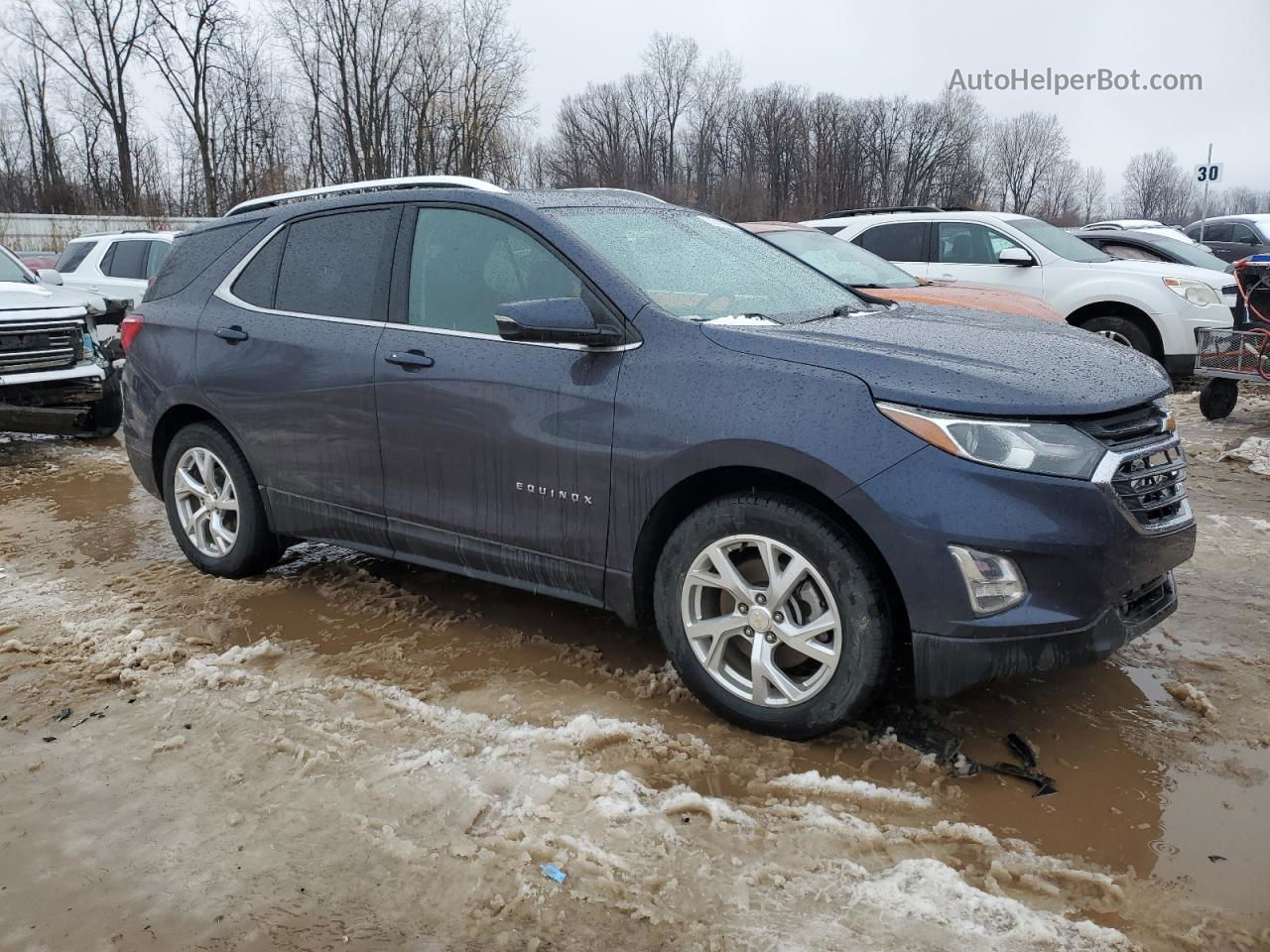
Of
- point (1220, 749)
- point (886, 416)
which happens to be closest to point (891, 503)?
point (886, 416)

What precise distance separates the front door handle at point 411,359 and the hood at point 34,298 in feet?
19.7

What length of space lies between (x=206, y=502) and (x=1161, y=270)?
28.4 ft

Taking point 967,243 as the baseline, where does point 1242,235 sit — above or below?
above

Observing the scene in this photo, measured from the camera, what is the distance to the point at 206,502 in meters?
4.82

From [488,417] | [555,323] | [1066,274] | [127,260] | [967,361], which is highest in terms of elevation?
[127,260]

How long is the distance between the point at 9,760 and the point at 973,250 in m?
9.36

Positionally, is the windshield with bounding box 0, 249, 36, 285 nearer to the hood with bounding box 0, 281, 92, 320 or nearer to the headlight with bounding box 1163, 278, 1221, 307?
the hood with bounding box 0, 281, 92, 320

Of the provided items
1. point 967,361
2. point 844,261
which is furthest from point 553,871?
point 844,261

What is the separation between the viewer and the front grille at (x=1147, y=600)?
9.63 ft

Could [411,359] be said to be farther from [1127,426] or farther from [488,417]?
[1127,426]

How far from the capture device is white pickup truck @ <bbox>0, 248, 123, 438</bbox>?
779cm

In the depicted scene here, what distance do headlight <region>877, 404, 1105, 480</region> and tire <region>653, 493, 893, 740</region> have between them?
1.33 feet

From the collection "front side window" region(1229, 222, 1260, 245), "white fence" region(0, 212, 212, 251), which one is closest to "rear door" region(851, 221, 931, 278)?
"front side window" region(1229, 222, 1260, 245)

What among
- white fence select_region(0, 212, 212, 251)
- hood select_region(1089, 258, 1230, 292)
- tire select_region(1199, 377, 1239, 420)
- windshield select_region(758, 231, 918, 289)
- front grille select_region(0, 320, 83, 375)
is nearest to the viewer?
windshield select_region(758, 231, 918, 289)
